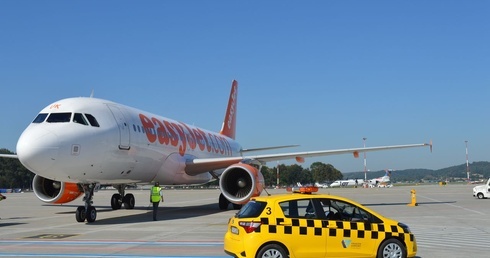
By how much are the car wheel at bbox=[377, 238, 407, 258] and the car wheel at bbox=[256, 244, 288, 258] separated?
1.59m

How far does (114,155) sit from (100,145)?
35.2 inches

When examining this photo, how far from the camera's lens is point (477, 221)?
15680mm

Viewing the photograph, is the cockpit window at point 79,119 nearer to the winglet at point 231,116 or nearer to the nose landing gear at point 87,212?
the nose landing gear at point 87,212

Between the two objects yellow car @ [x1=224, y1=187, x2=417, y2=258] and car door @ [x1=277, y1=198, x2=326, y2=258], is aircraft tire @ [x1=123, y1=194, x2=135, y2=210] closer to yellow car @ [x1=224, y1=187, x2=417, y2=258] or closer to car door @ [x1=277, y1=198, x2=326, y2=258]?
yellow car @ [x1=224, y1=187, x2=417, y2=258]

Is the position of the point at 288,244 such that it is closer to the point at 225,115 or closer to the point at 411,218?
the point at 411,218

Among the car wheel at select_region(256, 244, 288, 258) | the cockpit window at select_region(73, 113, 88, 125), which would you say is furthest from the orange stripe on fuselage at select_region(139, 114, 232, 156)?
the car wheel at select_region(256, 244, 288, 258)

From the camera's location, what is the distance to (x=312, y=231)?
26.3 ft

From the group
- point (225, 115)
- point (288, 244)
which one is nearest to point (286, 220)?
point (288, 244)

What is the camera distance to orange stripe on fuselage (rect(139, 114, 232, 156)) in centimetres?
2020

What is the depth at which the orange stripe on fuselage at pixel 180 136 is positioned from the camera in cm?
2020

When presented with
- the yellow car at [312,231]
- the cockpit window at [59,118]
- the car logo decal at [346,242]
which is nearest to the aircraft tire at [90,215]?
the cockpit window at [59,118]

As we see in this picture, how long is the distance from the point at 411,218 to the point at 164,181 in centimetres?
1018

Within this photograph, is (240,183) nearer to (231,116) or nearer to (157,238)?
(157,238)

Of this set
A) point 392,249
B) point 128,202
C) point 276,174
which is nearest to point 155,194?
point 128,202
